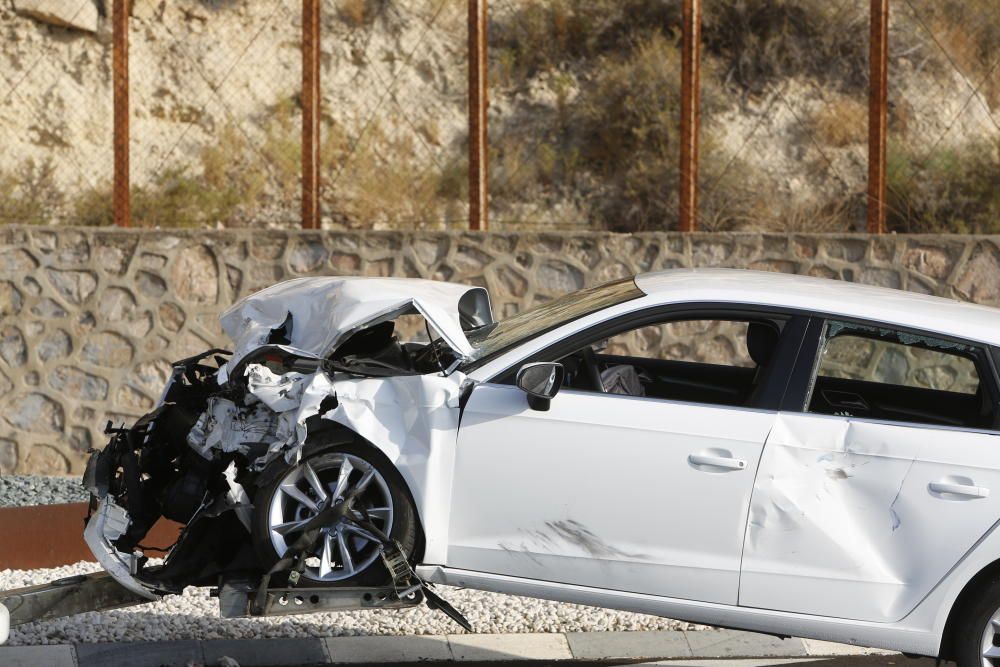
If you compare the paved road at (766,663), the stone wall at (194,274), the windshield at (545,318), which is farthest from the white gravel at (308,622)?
the stone wall at (194,274)

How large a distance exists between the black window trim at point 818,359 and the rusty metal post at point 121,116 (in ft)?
22.0

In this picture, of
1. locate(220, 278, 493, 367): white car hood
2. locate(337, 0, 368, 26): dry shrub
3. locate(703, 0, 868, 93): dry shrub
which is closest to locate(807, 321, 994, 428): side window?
locate(220, 278, 493, 367): white car hood

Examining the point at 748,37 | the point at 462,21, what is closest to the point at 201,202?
the point at 462,21

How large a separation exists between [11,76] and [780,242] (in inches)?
397

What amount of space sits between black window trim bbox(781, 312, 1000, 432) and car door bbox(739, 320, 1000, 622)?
9 cm

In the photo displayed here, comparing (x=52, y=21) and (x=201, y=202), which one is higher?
(x=52, y=21)

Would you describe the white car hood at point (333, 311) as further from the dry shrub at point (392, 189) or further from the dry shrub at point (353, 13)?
the dry shrub at point (353, 13)

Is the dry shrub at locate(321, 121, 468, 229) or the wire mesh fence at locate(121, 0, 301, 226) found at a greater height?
the wire mesh fence at locate(121, 0, 301, 226)

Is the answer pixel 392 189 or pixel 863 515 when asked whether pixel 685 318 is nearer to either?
pixel 863 515

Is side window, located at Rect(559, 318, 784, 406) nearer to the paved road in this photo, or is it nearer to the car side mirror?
the car side mirror

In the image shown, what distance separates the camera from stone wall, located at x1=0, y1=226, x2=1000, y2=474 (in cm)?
988

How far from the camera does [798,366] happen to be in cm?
516

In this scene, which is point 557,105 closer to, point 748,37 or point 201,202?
point 748,37

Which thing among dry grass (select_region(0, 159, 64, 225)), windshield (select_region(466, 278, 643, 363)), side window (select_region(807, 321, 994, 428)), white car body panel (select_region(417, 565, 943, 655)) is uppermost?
dry grass (select_region(0, 159, 64, 225))
